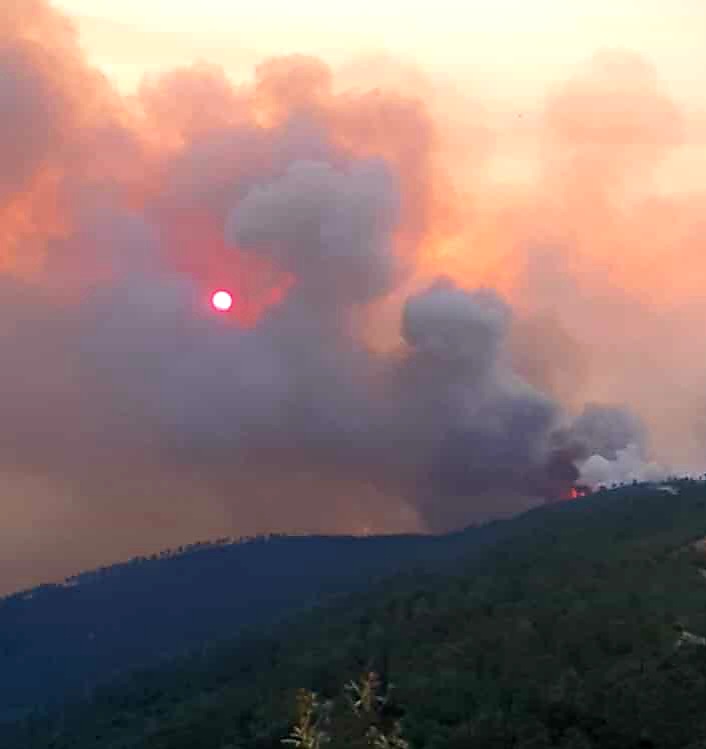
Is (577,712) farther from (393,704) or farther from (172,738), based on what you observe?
(172,738)

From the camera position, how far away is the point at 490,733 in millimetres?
144125

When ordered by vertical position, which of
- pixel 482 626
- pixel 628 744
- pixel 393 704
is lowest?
pixel 628 744

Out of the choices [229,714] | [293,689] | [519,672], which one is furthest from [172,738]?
[519,672]

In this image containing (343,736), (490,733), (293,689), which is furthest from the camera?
(293,689)

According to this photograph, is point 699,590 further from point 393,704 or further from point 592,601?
point 393,704

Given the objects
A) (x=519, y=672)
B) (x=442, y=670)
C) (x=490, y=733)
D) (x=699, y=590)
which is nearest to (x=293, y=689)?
(x=442, y=670)

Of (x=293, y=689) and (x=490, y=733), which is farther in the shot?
(x=293, y=689)

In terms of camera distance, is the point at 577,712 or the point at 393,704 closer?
the point at 577,712

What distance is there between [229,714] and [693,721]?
9177 centimetres

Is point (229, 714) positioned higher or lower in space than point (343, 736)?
higher

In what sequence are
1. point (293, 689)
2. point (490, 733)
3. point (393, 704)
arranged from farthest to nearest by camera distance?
1. point (293, 689)
2. point (393, 704)
3. point (490, 733)

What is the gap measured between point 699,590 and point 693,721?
6051 cm

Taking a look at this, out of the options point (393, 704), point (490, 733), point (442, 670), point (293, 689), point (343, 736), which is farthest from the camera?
point (293, 689)

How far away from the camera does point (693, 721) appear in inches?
5148
